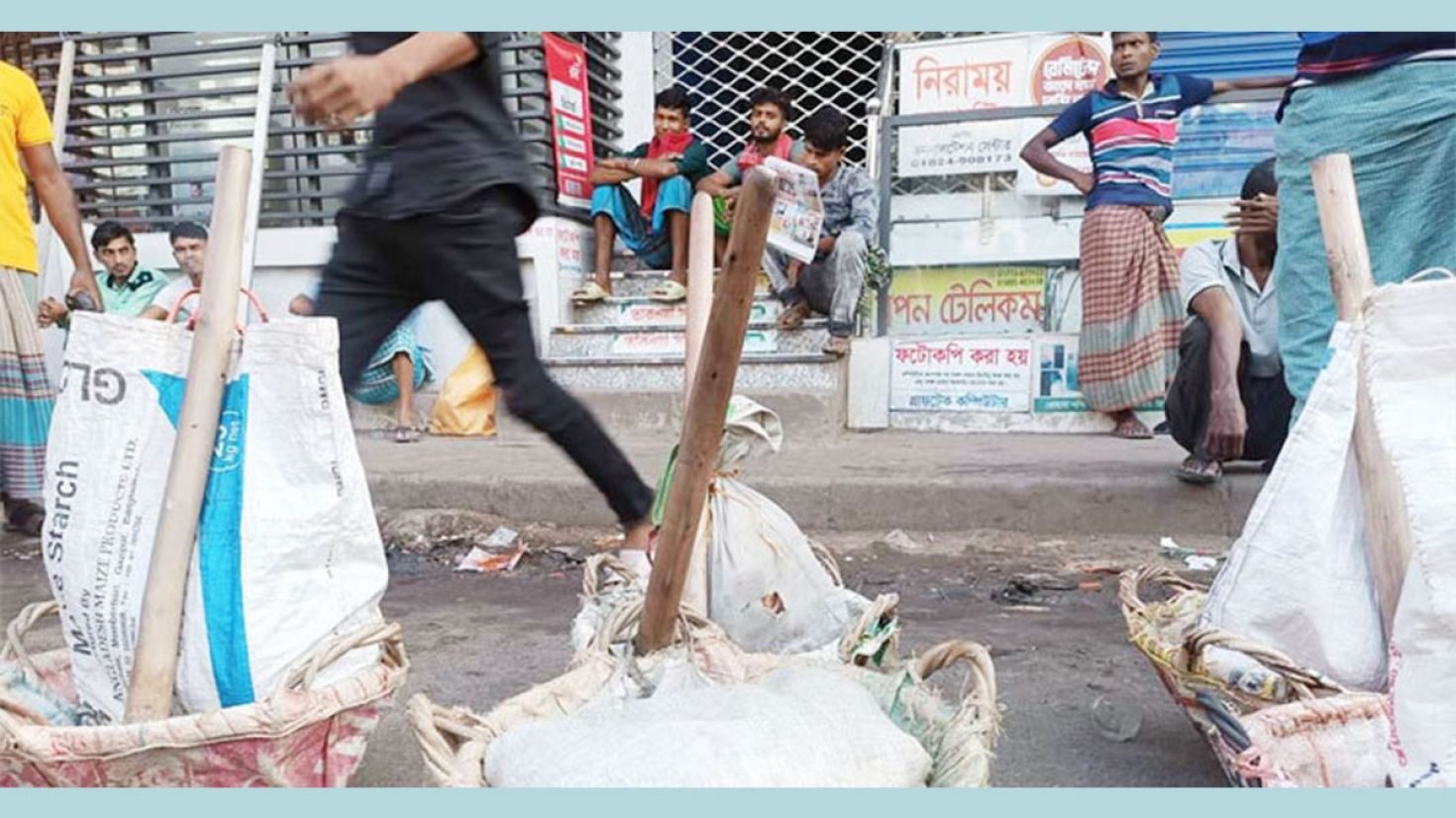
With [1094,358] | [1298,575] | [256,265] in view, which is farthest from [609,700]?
[256,265]

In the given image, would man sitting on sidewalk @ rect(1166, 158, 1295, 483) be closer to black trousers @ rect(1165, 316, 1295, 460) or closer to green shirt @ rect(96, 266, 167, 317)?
black trousers @ rect(1165, 316, 1295, 460)

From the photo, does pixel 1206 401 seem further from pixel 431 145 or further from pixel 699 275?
pixel 431 145

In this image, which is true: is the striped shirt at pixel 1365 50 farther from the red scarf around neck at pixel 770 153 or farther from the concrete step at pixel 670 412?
the red scarf around neck at pixel 770 153

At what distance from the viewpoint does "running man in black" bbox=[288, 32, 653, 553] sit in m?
1.91

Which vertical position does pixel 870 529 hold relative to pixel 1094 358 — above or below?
below

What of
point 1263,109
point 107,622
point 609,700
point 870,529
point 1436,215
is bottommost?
point 870,529

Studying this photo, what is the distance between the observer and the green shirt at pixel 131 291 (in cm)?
547

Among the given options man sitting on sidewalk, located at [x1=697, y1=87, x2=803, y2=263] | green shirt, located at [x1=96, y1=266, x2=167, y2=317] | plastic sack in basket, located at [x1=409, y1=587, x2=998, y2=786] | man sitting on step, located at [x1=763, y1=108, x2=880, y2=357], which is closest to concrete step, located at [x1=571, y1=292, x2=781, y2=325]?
man sitting on step, located at [x1=763, y1=108, x2=880, y2=357]

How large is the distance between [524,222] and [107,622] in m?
1.04

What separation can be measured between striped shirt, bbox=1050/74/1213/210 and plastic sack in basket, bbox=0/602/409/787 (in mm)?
3685

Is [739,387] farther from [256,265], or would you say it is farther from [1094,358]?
[256,265]

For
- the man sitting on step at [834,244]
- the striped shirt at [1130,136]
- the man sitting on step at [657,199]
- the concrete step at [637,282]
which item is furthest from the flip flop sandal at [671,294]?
the striped shirt at [1130,136]

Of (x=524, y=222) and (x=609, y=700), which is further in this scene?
(x=524, y=222)

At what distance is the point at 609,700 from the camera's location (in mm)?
1485
